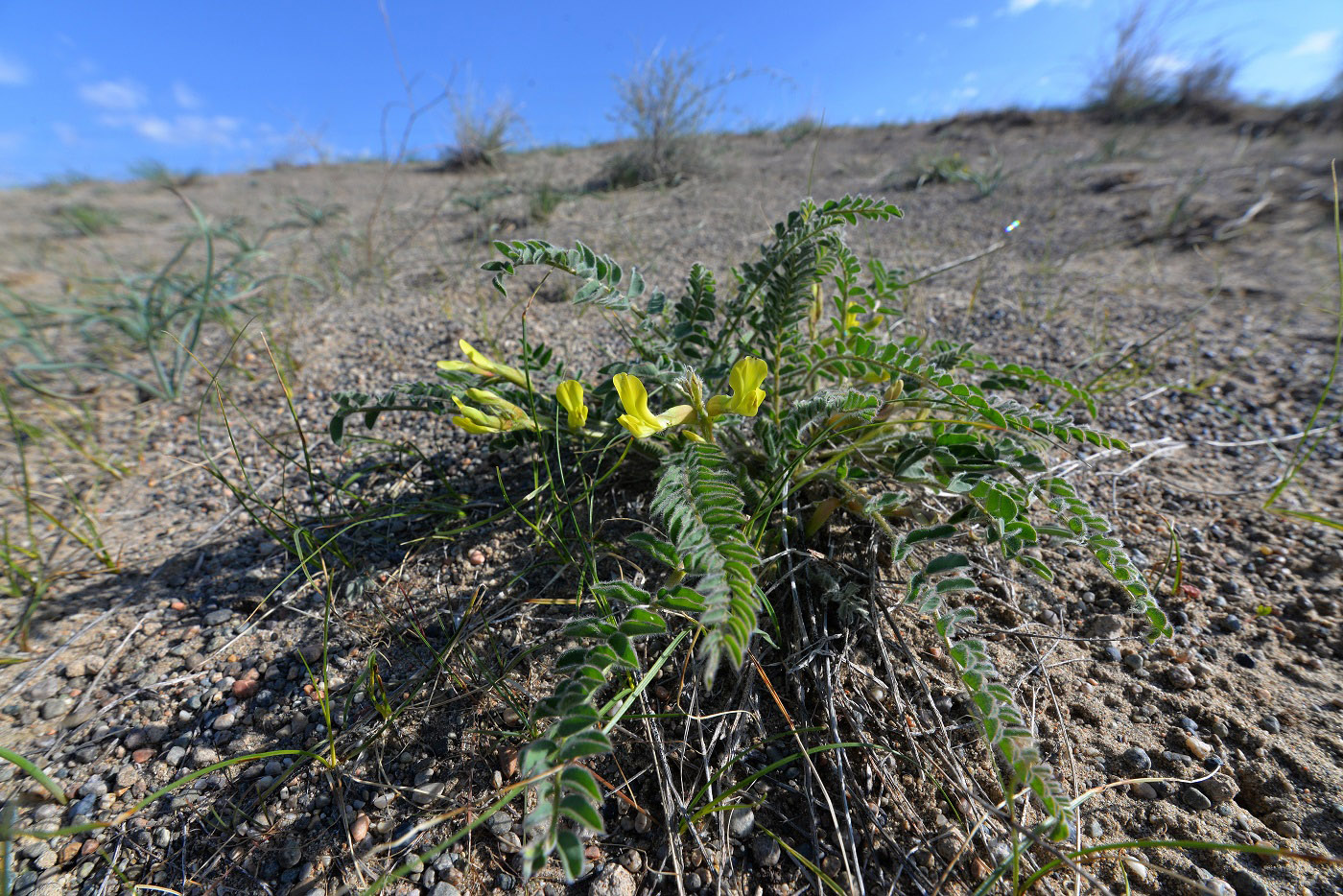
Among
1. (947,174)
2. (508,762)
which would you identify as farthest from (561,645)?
(947,174)

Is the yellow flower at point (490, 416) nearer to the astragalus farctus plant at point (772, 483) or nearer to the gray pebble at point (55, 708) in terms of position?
the astragalus farctus plant at point (772, 483)

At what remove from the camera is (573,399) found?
1.25 m

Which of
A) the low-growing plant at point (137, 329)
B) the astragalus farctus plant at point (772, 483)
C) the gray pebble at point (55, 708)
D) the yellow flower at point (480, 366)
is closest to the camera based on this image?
the astragalus farctus plant at point (772, 483)

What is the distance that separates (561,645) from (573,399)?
1.73 ft

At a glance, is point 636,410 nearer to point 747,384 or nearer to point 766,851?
point 747,384

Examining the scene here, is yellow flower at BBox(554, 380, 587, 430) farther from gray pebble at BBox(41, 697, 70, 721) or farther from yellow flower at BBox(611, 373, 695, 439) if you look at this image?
gray pebble at BBox(41, 697, 70, 721)

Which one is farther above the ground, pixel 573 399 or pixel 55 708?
pixel 573 399

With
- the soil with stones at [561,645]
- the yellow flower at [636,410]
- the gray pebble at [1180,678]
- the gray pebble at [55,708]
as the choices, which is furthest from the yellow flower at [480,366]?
the gray pebble at [1180,678]

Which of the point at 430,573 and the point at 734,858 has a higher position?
the point at 430,573

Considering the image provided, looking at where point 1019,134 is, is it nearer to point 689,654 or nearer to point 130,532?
point 689,654

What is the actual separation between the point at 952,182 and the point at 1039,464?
15.3 feet

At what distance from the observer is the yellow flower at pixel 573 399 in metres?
1.22

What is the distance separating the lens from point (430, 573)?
1.44m

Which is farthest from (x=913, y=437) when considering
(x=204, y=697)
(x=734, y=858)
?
(x=204, y=697)
